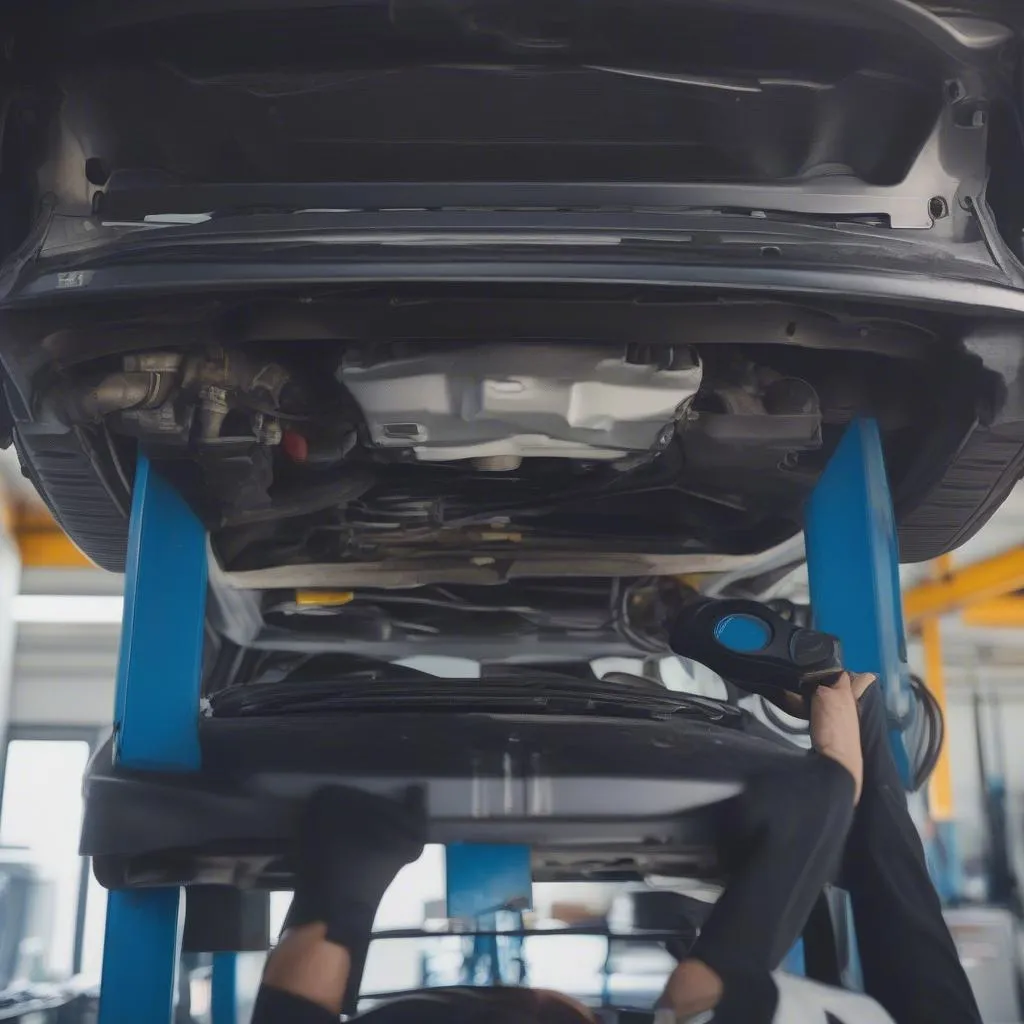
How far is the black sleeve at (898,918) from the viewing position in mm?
985

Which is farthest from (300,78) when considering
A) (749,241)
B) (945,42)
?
(945,42)

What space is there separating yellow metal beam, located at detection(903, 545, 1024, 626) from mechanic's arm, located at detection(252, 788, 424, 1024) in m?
5.63

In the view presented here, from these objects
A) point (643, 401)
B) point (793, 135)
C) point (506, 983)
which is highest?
point (793, 135)

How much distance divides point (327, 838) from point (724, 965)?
37cm

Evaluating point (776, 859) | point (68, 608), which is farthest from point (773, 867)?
point (68, 608)

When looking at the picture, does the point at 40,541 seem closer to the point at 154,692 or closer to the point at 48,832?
the point at 48,832

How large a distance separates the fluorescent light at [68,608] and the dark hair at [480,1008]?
17.7 feet

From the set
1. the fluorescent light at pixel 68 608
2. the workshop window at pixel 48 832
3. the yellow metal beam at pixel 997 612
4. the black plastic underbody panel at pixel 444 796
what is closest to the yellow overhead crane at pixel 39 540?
the fluorescent light at pixel 68 608

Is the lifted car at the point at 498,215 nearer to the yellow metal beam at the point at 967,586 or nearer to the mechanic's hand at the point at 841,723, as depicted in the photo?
the mechanic's hand at the point at 841,723

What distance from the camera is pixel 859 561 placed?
4.17ft

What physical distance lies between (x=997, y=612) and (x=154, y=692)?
6812 mm

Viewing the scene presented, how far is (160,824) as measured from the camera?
3.30ft

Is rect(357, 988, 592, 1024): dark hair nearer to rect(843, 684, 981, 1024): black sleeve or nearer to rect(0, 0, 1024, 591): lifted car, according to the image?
rect(843, 684, 981, 1024): black sleeve

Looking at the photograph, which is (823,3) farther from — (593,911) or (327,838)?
(593,911)
